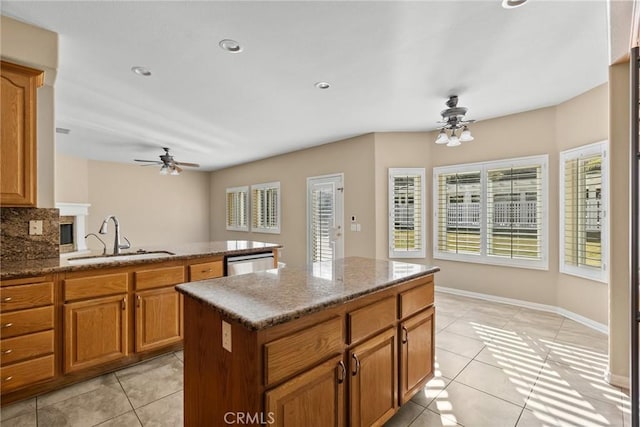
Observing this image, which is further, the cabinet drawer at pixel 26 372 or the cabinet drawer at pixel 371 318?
the cabinet drawer at pixel 26 372

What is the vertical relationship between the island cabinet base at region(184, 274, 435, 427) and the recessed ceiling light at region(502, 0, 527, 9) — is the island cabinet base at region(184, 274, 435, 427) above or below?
below

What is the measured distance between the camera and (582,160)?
3477 mm

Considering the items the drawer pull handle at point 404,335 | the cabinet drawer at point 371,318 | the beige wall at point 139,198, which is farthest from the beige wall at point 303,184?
the cabinet drawer at point 371,318

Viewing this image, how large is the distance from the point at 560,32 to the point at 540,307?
3.30 metres

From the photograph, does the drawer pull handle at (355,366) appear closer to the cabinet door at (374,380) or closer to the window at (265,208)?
the cabinet door at (374,380)

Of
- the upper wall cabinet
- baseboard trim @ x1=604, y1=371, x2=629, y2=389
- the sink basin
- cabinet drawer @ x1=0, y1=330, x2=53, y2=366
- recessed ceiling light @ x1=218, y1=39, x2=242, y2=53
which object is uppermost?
recessed ceiling light @ x1=218, y1=39, x2=242, y2=53

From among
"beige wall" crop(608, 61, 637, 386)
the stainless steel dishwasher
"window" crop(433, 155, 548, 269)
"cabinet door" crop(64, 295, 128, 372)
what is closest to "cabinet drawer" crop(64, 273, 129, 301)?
"cabinet door" crop(64, 295, 128, 372)

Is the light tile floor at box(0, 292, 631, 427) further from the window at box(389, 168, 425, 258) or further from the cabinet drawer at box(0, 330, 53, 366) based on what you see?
the window at box(389, 168, 425, 258)

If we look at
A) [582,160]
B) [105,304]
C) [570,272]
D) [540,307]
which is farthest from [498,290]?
[105,304]

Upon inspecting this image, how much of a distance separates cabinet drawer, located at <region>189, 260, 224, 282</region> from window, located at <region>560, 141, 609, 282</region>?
13.6 ft

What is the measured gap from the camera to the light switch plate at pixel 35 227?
7.77 ft

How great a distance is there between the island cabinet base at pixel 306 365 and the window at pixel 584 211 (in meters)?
2.91

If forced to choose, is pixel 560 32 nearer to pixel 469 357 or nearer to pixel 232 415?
pixel 469 357

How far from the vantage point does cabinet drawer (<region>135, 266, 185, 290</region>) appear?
2.48m
